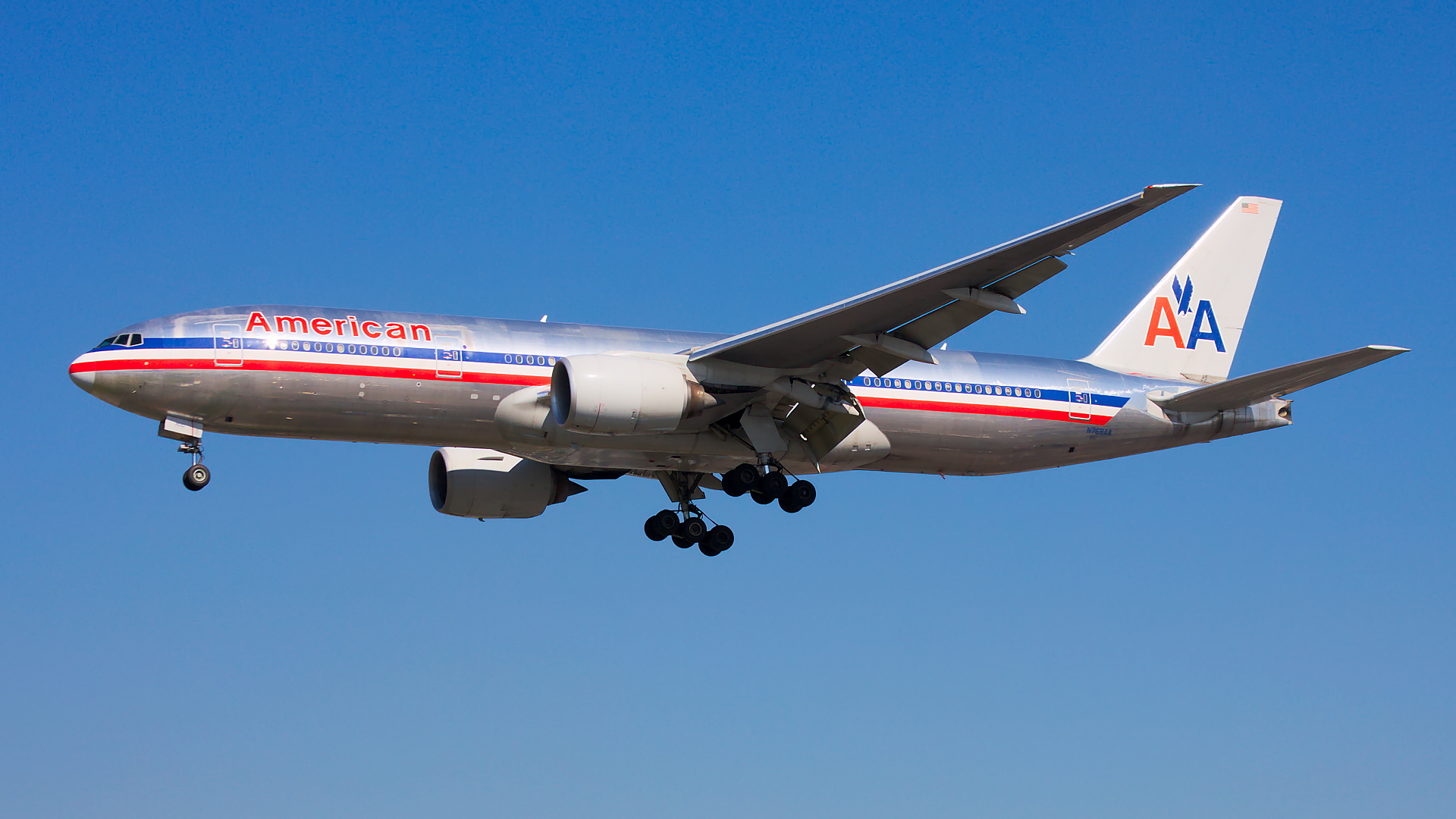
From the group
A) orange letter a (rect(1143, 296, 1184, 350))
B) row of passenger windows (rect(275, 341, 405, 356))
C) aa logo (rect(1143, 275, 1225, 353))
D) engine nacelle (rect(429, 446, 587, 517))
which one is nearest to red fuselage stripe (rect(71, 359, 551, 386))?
row of passenger windows (rect(275, 341, 405, 356))

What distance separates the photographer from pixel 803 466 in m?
31.4

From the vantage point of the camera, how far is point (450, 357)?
28.0 meters

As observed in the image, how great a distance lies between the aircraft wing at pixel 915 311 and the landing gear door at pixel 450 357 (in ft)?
14.0

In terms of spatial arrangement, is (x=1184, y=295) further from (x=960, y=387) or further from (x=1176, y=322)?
(x=960, y=387)

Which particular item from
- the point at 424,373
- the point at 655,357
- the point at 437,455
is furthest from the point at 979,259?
the point at 437,455

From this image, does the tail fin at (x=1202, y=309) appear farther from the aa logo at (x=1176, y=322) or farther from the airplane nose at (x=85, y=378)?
the airplane nose at (x=85, y=378)

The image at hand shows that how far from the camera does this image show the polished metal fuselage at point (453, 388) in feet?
89.1

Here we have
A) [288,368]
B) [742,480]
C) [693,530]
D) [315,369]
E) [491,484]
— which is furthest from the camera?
[491,484]

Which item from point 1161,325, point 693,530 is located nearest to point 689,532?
point 693,530

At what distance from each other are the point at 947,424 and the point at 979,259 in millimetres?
6582

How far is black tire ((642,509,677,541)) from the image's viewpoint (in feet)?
111

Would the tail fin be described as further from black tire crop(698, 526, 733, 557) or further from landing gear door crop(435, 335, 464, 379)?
landing gear door crop(435, 335, 464, 379)

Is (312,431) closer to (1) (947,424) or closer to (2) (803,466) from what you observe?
(2) (803,466)

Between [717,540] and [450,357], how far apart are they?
827 cm
